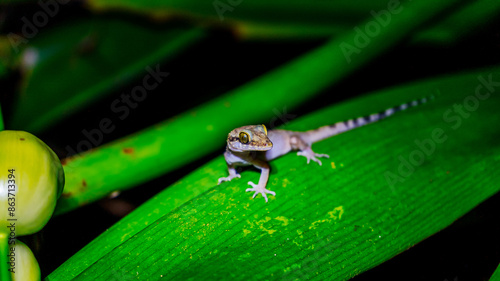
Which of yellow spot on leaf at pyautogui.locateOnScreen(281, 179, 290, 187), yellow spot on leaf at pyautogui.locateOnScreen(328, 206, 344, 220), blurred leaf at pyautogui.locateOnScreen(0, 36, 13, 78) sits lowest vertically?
yellow spot on leaf at pyautogui.locateOnScreen(328, 206, 344, 220)

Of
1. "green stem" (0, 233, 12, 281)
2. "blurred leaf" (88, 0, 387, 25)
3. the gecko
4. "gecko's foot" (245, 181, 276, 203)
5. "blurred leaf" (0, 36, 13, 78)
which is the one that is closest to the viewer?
"green stem" (0, 233, 12, 281)

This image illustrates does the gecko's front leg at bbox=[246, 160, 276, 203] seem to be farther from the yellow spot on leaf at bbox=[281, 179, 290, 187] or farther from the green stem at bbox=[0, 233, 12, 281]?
the green stem at bbox=[0, 233, 12, 281]

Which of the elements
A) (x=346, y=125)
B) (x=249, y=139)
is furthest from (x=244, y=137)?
(x=346, y=125)

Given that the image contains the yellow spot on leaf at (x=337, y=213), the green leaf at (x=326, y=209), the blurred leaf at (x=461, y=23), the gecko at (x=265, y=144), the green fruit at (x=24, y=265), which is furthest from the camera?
the blurred leaf at (x=461, y=23)

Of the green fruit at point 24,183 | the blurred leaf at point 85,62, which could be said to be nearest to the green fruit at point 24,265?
the green fruit at point 24,183

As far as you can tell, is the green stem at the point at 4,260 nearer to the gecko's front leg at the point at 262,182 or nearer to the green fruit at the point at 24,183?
the green fruit at the point at 24,183

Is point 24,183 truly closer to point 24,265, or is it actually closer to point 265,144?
point 24,265

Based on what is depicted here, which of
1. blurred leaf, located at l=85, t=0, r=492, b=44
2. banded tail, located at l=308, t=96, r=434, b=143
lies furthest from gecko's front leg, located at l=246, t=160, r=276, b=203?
blurred leaf, located at l=85, t=0, r=492, b=44
